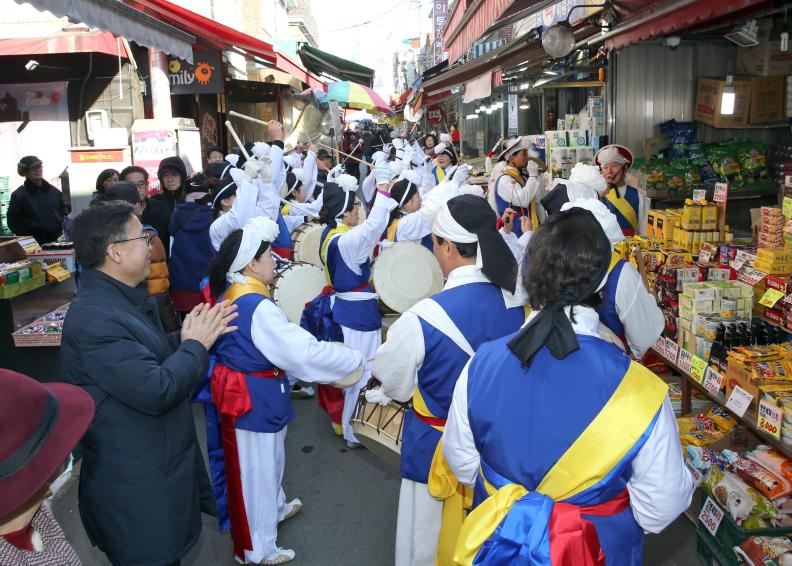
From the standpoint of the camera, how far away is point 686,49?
24.5ft

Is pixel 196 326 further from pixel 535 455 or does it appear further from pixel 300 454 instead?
pixel 300 454

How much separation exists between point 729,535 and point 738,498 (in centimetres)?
20

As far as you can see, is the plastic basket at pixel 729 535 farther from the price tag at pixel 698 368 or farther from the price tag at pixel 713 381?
the price tag at pixel 698 368

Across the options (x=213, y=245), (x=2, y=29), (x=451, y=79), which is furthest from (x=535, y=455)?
(x=2, y=29)

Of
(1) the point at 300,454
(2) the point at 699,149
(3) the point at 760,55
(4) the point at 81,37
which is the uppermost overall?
(4) the point at 81,37

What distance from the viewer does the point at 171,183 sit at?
23.3 ft

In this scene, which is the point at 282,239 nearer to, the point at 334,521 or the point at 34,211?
the point at 334,521

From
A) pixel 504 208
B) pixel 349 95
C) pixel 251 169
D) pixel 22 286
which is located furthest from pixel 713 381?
pixel 349 95

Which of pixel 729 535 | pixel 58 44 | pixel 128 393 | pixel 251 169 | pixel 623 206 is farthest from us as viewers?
pixel 58 44

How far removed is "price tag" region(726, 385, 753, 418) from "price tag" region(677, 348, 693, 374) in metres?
0.57

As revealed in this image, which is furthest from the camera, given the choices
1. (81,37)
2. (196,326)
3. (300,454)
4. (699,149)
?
(81,37)

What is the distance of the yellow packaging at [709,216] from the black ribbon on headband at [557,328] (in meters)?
3.46

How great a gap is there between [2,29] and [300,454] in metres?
11.0

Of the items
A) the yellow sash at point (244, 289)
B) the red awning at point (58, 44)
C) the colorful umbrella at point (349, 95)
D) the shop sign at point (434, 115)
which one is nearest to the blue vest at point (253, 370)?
the yellow sash at point (244, 289)
